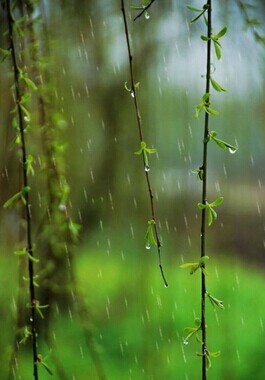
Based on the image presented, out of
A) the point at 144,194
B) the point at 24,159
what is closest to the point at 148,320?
the point at 144,194

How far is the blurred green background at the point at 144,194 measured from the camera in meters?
1.15

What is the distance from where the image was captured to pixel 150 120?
1173mm

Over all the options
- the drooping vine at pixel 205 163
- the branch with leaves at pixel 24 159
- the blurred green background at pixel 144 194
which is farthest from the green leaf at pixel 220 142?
the blurred green background at pixel 144 194

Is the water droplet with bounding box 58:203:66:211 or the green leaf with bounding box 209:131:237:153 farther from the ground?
the green leaf with bounding box 209:131:237:153

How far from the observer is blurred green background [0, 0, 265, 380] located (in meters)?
1.15

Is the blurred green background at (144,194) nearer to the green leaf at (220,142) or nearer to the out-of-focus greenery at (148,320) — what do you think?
the out-of-focus greenery at (148,320)

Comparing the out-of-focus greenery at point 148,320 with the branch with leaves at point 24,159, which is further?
the out-of-focus greenery at point 148,320

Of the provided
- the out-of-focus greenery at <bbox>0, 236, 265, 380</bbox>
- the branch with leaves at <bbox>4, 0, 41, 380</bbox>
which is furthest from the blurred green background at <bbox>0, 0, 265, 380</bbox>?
the branch with leaves at <bbox>4, 0, 41, 380</bbox>

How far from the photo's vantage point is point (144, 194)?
3.92 feet

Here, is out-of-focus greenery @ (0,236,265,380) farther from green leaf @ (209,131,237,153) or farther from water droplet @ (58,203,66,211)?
green leaf @ (209,131,237,153)

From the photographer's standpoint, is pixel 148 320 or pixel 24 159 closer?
pixel 24 159

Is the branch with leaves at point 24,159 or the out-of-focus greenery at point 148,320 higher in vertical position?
the branch with leaves at point 24,159

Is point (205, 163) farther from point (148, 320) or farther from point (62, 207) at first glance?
point (148, 320)

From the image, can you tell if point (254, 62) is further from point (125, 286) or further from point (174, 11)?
point (125, 286)
